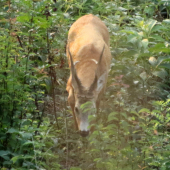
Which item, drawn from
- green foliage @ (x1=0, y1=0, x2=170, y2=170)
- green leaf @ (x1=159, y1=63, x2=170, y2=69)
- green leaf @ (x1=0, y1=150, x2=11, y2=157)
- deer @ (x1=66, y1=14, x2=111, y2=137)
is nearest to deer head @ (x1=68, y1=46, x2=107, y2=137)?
deer @ (x1=66, y1=14, x2=111, y2=137)

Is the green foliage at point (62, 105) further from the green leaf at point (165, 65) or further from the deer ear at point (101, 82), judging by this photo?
the deer ear at point (101, 82)

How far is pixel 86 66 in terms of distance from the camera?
6.10 meters

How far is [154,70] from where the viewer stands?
604 centimetres

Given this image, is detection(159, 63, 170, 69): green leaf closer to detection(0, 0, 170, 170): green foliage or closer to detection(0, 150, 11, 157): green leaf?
detection(0, 0, 170, 170): green foliage

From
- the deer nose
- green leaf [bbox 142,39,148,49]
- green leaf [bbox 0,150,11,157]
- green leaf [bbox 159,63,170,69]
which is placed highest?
green leaf [bbox 142,39,148,49]

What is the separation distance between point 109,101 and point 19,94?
2.84 m

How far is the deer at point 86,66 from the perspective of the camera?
5566mm

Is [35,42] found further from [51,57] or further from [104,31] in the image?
[104,31]

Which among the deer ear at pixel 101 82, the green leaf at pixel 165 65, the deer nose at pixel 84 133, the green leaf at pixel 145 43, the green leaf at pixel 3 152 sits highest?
the green leaf at pixel 145 43

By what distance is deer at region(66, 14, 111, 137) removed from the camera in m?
5.57

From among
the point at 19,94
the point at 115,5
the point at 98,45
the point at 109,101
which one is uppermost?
the point at 115,5

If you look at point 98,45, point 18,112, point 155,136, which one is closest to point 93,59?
point 98,45

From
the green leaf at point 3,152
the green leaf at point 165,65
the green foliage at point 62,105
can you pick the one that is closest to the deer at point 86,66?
the green foliage at point 62,105

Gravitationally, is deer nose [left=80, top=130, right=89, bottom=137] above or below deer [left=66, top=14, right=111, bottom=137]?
below
